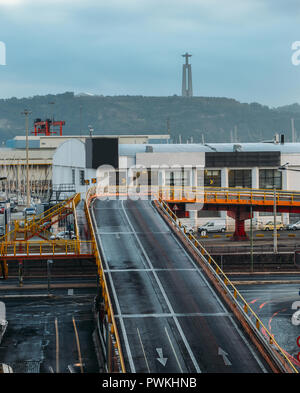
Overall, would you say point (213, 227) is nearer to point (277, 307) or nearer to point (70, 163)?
point (70, 163)

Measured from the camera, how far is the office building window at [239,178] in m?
76.7

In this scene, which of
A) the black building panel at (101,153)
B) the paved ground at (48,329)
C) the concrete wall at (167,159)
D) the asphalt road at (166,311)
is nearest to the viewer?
the asphalt road at (166,311)

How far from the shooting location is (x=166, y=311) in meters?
28.2

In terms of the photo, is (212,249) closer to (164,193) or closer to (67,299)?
(164,193)

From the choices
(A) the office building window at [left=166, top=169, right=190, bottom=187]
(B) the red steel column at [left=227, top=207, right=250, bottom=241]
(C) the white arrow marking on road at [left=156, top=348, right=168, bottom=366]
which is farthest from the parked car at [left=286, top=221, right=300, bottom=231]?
(C) the white arrow marking on road at [left=156, top=348, right=168, bottom=366]

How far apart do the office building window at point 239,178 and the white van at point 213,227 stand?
5806 millimetres

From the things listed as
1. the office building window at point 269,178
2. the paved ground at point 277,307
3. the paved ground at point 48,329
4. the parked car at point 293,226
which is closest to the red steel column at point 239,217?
the paved ground at point 277,307

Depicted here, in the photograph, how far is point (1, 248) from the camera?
41062 millimetres

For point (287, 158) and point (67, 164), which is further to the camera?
point (67, 164)

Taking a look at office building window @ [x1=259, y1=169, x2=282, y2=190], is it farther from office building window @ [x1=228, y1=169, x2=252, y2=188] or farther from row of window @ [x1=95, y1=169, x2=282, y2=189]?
office building window @ [x1=228, y1=169, x2=252, y2=188]

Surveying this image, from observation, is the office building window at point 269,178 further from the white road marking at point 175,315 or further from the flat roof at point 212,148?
the white road marking at point 175,315
